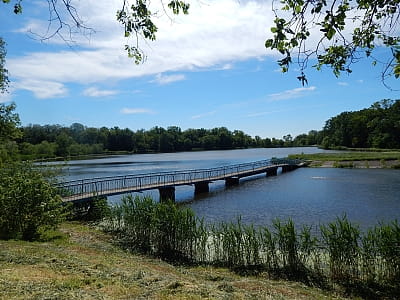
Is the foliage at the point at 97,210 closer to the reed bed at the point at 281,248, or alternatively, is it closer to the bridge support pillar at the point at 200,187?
the reed bed at the point at 281,248

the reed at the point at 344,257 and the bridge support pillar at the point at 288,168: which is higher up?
the reed at the point at 344,257

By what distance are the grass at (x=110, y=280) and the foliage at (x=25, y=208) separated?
5.64 ft

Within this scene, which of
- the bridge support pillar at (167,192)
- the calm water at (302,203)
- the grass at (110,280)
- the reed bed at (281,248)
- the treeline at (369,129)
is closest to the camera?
the grass at (110,280)

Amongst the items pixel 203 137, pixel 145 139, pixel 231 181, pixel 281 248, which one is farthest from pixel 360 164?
pixel 203 137

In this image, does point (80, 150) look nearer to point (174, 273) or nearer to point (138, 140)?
point (138, 140)

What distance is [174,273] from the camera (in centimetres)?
912

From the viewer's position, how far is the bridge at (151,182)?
20.7 m

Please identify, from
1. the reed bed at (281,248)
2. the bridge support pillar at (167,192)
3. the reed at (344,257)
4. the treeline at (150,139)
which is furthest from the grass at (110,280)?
the treeline at (150,139)

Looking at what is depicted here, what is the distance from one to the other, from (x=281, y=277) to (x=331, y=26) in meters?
7.34

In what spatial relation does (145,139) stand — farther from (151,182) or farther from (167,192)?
(167,192)

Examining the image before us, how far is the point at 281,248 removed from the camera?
1009 cm

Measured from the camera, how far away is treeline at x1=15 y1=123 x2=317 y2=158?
12724cm

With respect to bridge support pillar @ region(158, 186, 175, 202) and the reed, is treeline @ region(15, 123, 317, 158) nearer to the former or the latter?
bridge support pillar @ region(158, 186, 175, 202)

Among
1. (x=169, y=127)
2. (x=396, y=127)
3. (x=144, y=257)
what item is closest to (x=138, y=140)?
(x=169, y=127)
